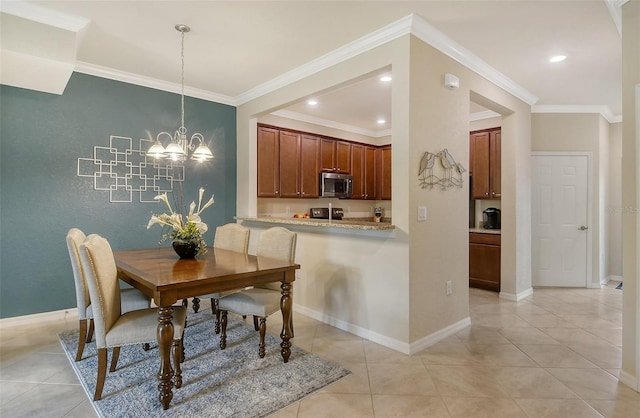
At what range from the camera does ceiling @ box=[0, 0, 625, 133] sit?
2.65m

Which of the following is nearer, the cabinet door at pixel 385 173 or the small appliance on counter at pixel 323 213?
the small appliance on counter at pixel 323 213

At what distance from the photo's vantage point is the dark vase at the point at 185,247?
9.43 ft

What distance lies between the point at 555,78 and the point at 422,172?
241cm

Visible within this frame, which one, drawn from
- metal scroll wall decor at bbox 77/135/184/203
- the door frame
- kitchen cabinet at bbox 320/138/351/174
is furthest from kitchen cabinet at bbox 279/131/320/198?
the door frame

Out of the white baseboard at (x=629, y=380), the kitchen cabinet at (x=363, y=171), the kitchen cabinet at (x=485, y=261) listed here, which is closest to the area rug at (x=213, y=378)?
the white baseboard at (x=629, y=380)

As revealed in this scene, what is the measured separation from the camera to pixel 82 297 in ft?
8.48

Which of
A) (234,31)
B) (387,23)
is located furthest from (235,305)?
(387,23)

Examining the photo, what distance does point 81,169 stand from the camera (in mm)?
3762

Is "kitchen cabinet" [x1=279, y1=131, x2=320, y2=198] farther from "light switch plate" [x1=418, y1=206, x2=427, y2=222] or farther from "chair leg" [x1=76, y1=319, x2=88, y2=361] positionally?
"chair leg" [x1=76, y1=319, x2=88, y2=361]

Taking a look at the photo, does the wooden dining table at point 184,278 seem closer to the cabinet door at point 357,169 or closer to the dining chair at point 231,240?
the dining chair at point 231,240

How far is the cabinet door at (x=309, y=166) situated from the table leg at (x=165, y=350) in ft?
11.9

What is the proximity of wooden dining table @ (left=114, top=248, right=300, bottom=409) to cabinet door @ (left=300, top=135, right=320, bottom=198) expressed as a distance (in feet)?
8.57

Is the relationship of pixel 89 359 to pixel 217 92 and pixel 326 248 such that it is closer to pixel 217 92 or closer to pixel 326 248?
pixel 326 248

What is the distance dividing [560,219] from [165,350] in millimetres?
5487
